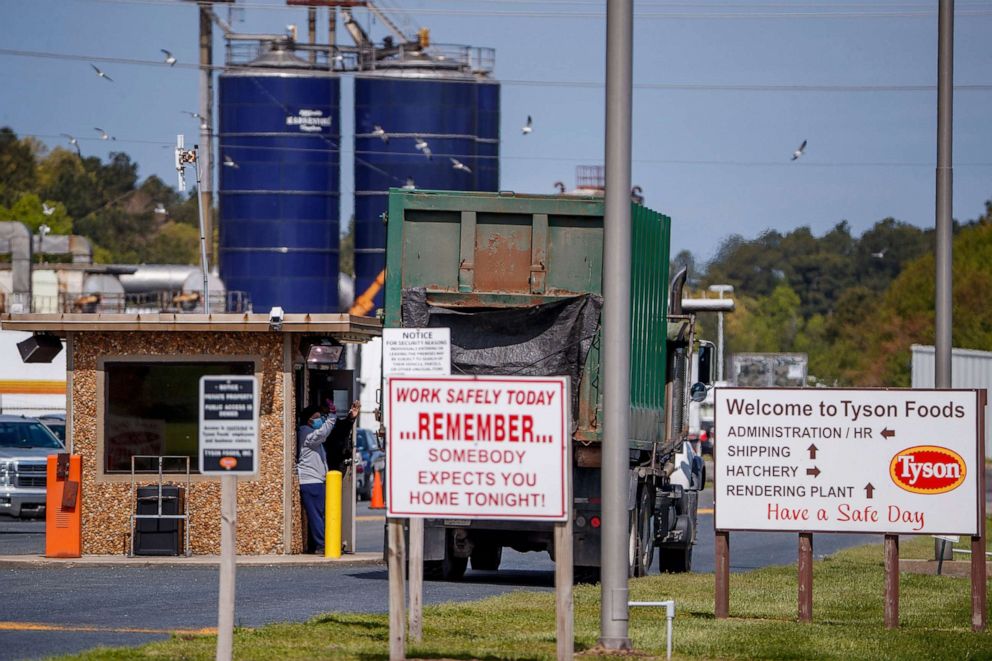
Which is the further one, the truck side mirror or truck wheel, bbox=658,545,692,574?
the truck side mirror

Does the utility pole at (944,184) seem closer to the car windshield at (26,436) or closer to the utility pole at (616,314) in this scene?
the utility pole at (616,314)

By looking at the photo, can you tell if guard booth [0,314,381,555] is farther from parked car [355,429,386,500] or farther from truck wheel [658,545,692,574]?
parked car [355,429,386,500]

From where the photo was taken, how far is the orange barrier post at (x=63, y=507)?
21547mm

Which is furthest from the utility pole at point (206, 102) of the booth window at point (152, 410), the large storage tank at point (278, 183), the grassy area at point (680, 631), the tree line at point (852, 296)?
the grassy area at point (680, 631)

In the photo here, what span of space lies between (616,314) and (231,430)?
274cm

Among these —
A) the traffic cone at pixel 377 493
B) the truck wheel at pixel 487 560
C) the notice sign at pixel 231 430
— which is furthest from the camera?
the traffic cone at pixel 377 493

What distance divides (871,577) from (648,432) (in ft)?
10.9

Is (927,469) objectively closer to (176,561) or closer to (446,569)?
(446,569)

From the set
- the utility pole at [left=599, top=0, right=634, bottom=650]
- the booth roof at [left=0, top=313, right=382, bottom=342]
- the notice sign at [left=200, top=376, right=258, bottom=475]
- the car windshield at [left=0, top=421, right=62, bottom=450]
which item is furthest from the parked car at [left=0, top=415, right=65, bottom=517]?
the notice sign at [left=200, top=376, right=258, bottom=475]

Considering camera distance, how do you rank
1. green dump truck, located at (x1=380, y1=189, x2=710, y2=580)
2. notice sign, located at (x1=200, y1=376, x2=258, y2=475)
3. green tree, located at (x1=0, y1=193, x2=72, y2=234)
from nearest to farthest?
notice sign, located at (x1=200, y1=376, x2=258, y2=475), green dump truck, located at (x1=380, y1=189, x2=710, y2=580), green tree, located at (x1=0, y1=193, x2=72, y2=234)

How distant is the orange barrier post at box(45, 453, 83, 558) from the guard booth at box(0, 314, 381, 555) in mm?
257

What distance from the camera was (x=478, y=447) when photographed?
1104 centimetres

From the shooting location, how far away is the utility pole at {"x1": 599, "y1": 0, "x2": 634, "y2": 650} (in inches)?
458

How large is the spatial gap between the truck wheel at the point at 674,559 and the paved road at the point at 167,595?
4.15 feet
